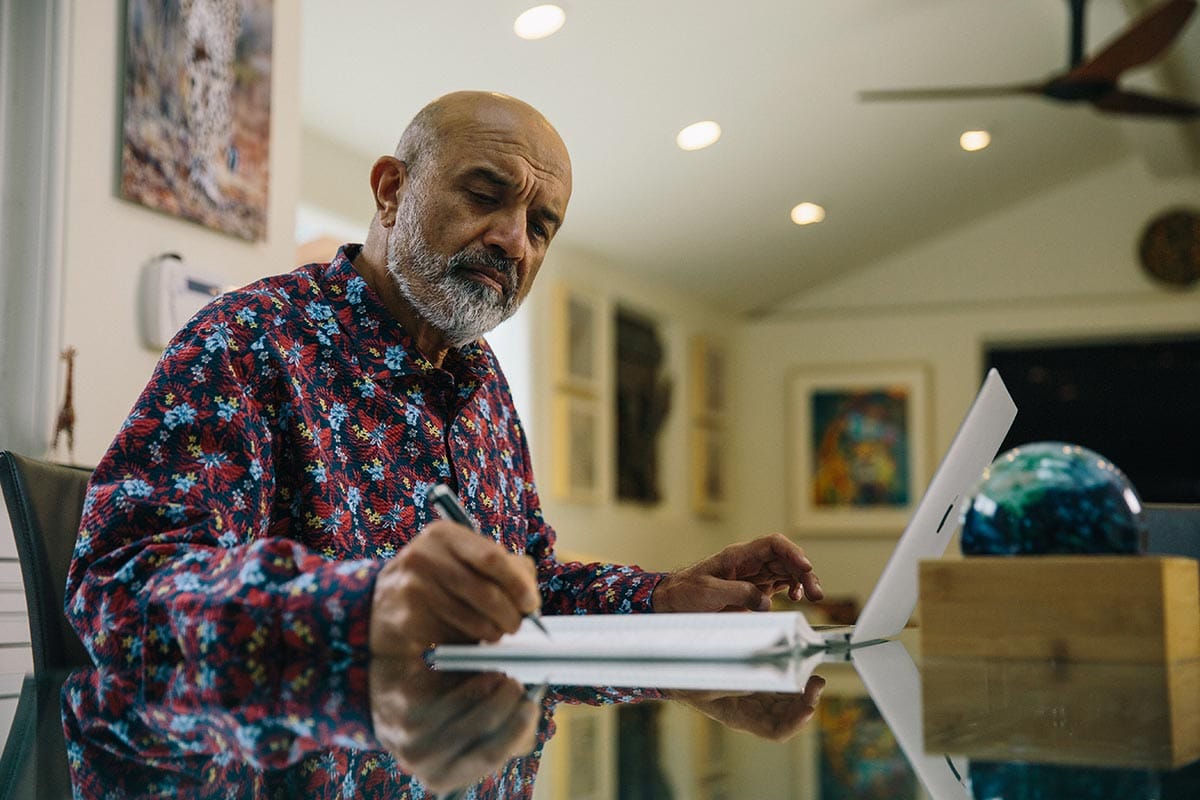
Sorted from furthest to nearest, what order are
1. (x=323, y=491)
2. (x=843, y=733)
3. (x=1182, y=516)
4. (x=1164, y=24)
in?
(x=1164, y=24) < (x=1182, y=516) < (x=323, y=491) < (x=843, y=733)

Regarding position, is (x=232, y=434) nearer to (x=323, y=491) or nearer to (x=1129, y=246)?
(x=323, y=491)

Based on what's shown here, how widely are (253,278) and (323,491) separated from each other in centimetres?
145

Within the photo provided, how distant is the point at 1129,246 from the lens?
760 cm

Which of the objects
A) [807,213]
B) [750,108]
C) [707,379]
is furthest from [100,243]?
[707,379]

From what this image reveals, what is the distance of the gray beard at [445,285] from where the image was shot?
1.71 metres

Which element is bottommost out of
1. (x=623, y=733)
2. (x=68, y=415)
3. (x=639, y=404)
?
(x=623, y=733)

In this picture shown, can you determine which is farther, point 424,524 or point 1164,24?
point 1164,24

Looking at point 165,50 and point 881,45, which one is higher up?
point 881,45

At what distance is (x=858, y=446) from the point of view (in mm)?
8062

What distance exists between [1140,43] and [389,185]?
3.05 meters

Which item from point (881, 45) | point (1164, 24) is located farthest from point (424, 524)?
point (881, 45)

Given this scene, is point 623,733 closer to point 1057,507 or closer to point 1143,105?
point 1057,507

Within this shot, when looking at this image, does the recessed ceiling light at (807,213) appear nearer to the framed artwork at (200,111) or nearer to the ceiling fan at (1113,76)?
the ceiling fan at (1113,76)

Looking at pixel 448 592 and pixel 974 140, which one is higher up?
pixel 974 140
